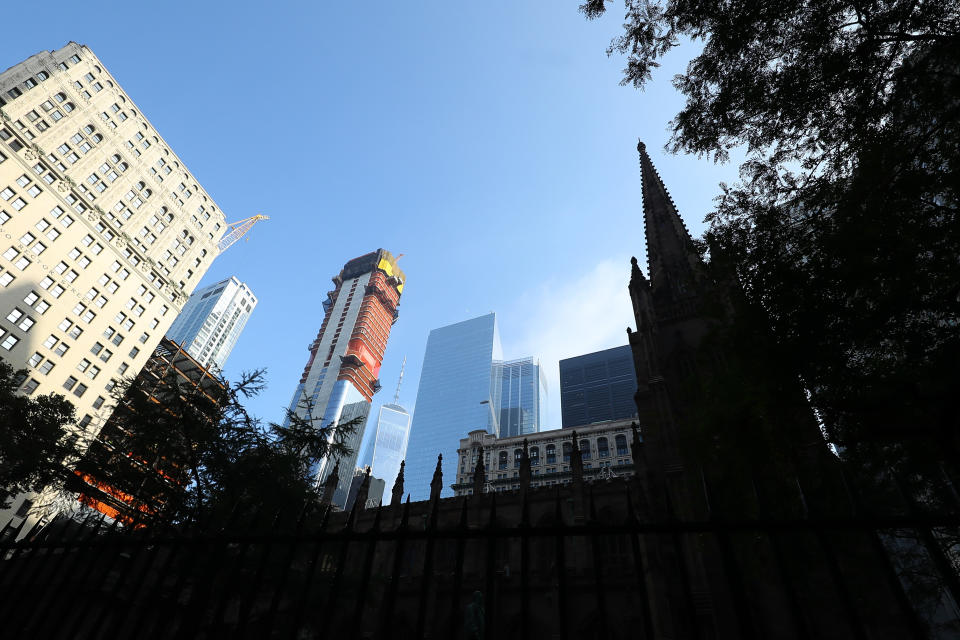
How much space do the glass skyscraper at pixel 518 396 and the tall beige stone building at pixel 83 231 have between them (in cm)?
11145

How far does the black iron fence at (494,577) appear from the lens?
2.99m

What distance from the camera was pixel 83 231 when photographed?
44562mm

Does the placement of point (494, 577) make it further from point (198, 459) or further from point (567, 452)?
point (567, 452)

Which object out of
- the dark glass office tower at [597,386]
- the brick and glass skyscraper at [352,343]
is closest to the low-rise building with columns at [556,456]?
the dark glass office tower at [597,386]

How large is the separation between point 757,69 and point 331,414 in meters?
141

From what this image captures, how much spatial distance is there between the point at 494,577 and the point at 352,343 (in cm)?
15321

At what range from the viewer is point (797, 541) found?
12094mm

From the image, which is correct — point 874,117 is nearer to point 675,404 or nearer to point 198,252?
point 675,404

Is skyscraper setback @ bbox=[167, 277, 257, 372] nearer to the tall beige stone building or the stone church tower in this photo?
the tall beige stone building

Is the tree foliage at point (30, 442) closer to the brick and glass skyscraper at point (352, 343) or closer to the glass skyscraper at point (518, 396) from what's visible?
the brick and glass skyscraper at point (352, 343)

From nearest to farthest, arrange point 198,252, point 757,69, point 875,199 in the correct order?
point 875,199 < point 757,69 < point 198,252

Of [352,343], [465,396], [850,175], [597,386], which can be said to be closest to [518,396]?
[465,396]

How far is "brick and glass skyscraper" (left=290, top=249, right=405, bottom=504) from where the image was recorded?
465 feet

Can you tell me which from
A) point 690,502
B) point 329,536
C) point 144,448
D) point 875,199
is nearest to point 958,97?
point 875,199
